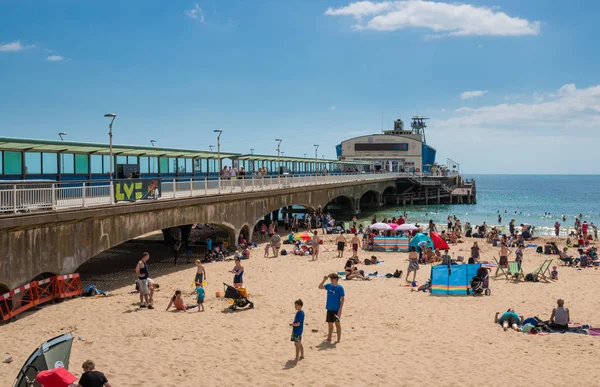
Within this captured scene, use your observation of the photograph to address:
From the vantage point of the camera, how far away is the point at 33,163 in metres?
17.9

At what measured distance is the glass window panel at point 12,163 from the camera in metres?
16.7

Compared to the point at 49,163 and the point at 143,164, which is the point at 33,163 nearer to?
the point at 49,163

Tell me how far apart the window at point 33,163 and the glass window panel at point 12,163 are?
11.9 inches

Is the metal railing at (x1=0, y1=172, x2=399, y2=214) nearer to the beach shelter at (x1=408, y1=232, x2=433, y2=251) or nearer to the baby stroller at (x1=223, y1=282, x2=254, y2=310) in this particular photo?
the baby stroller at (x1=223, y1=282, x2=254, y2=310)

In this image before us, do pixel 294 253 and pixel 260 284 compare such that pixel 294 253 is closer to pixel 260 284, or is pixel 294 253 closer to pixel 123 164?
pixel 260 284

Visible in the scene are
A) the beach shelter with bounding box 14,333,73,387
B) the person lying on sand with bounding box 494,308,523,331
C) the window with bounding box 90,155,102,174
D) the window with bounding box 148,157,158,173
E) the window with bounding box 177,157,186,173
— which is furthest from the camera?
the window with bounding box 177,157,186,173

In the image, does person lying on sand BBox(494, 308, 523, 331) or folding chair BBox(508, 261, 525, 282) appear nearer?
person lying on sand BBox(494, 308, 523, 331)

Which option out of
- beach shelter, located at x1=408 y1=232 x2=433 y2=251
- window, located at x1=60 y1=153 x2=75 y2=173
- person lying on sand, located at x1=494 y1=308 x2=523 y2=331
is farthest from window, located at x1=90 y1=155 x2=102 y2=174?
person lying on sand, located at x1=494 y1=308 x2=523 y2=331

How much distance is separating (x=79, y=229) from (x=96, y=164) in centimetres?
689

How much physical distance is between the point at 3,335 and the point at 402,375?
27.6ft

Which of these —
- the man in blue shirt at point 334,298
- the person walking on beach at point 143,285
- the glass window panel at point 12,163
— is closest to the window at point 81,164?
the glass window panel at point 12,163

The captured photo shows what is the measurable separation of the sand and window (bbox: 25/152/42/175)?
17.6 ft

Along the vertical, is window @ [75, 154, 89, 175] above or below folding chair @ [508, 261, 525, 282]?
above

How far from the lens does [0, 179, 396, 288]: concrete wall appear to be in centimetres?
1283
